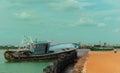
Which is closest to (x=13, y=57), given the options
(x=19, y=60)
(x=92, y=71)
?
(x=19, y=60)

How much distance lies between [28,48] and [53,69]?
4508 cm

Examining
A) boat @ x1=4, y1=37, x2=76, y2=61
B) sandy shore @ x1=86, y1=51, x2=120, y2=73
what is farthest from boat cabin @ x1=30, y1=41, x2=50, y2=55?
sandy shore @ x1=86, y1=51, x2=120, y2=73

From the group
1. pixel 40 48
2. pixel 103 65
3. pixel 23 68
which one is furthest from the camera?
pixel 40 48

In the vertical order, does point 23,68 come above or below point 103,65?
below

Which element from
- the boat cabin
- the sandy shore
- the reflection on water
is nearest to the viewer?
the sandy shore

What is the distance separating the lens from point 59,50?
67.3 m

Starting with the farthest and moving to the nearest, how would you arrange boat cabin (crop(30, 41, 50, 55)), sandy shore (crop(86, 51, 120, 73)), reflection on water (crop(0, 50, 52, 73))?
boat cabin (crop(30, 41, 50, 55))
reflection on water (crop(0, 50, 52, 73))
sandy shore (crop(86, 51, 120, 73))

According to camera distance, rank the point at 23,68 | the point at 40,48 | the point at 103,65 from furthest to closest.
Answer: the point at 40,48 < the point at 23,68 < the point at 103,65

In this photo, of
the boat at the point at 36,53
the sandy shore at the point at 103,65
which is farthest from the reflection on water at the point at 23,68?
the sandy shore at the point at 103,65

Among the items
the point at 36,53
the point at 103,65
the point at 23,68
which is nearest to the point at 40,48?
the point at 36,53

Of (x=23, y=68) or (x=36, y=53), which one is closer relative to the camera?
(x=23, y=68)

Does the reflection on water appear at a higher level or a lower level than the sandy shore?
lower

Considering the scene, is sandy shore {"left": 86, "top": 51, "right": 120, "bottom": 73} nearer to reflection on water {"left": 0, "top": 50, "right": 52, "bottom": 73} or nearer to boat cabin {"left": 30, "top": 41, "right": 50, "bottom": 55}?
reflection on water {"left": 0, "top": 50, "right": 52, "bottom": 73}

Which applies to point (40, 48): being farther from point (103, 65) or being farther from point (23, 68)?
point (103, 65)
